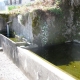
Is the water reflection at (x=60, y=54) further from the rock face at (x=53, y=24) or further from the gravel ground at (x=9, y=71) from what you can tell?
the gravel ground at (x=9, y=71)

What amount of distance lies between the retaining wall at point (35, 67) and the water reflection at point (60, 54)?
1203 millimetres

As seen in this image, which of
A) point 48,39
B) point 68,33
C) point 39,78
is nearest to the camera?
point 39,78

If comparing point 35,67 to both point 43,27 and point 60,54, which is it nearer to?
point 60,54

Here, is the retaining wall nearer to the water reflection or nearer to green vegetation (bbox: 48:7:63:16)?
the water reflection

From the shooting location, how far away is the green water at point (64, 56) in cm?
634

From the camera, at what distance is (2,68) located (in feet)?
24.8

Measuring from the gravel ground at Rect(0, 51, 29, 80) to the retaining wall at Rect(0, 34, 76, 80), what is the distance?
188 mm

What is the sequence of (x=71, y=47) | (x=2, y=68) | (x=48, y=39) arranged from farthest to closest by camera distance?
(x=48, y=39) < (x=71, y=47) < (x=2, y=68)

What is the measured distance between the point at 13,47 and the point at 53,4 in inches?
158

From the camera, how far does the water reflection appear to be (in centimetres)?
721

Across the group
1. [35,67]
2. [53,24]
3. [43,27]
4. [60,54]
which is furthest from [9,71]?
[53,24]

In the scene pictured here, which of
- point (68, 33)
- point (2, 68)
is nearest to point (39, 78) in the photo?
point (2, 68)

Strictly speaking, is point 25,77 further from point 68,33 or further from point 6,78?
point 68,33

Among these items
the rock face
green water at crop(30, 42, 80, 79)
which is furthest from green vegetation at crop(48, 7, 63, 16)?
green water at crop(30, 42, 80, 79)
